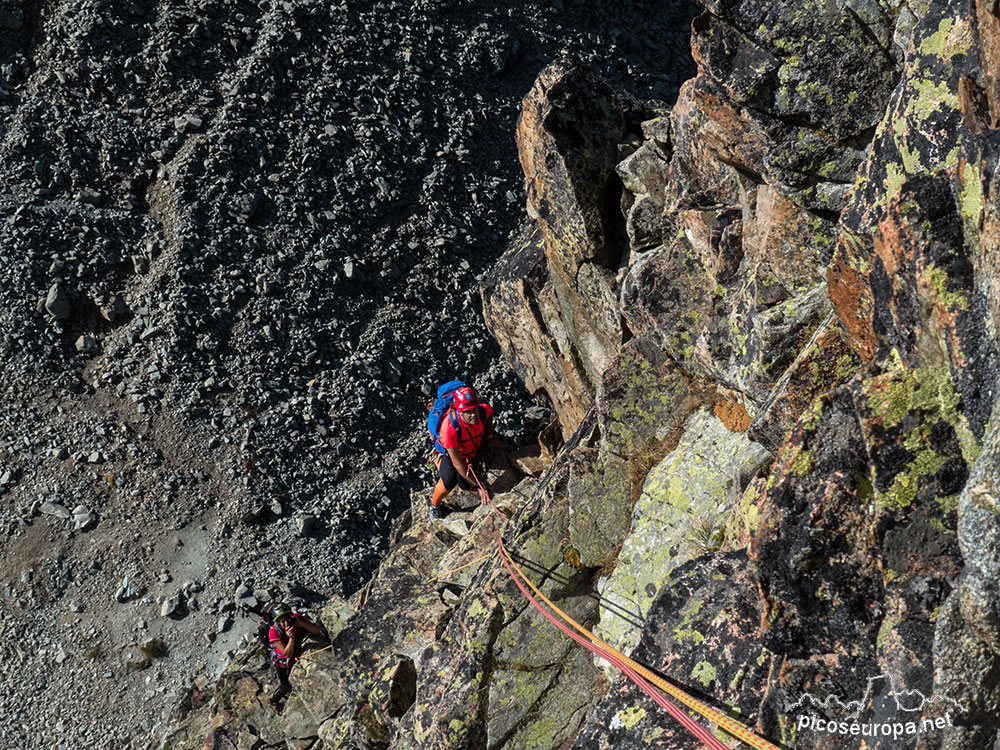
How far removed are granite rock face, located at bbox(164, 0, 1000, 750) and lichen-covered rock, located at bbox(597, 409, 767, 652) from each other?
4cm

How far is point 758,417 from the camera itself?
8531 millimetres

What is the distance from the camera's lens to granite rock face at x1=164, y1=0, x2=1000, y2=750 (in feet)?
18.4

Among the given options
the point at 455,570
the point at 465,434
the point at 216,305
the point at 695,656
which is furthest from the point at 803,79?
the point at 216,305

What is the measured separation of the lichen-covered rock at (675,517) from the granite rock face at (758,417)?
0.04 metres

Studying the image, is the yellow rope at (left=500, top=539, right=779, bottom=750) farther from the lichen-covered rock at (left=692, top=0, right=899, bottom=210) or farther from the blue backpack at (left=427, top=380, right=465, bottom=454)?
the blue backpack at (left=427, top=380, right=465, bottom=454)

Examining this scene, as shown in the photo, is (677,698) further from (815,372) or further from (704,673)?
(815,372)

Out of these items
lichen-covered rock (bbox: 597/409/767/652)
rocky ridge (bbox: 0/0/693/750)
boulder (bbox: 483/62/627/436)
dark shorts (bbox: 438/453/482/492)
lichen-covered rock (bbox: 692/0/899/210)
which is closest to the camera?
lichen-covered rock (bbox: 692/0/899/210)

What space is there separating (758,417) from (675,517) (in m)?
2.11

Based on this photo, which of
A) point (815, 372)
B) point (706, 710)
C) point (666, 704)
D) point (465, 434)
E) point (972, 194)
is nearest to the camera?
point (972, 194)

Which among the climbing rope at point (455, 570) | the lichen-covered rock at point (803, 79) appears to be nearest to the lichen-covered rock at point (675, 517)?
the lichen-covered rock at point (803, 79)

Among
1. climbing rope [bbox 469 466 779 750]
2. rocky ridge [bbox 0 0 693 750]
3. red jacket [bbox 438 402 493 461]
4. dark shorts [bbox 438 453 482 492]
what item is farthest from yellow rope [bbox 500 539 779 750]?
rocky ridge [bbox 0 0 693 750]

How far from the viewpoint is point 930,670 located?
5.50 metres

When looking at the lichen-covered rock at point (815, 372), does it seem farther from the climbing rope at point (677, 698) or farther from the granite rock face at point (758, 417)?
the climbing rope at point (677, 698)

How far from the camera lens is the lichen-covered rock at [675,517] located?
372 inches
